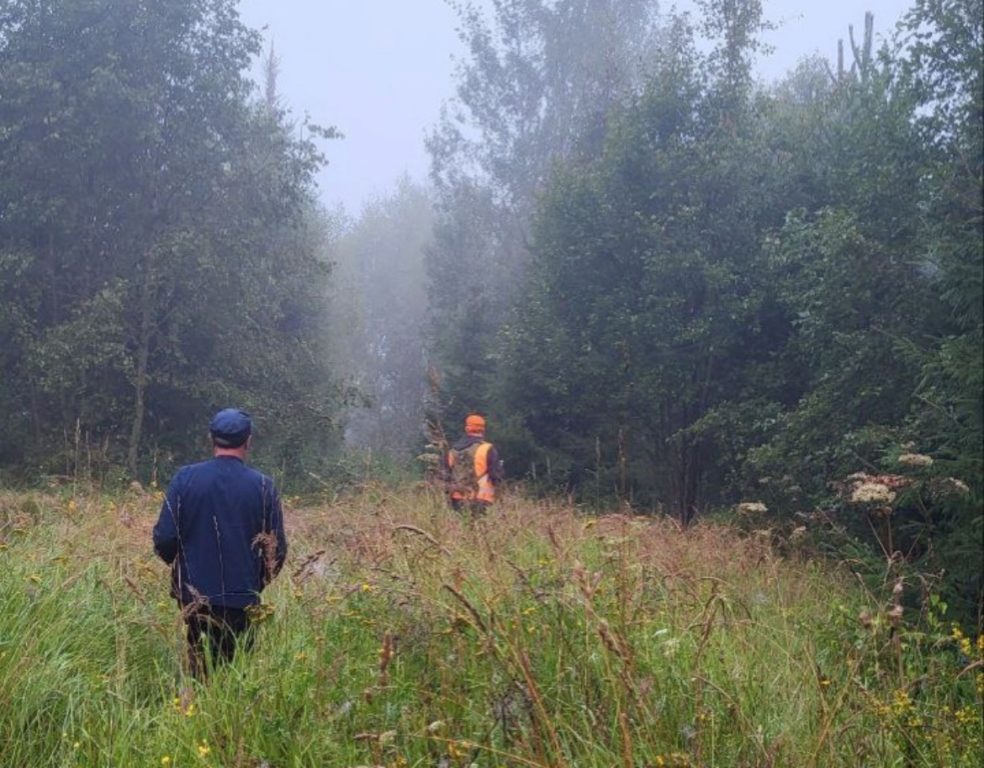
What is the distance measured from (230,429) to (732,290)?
14758mm

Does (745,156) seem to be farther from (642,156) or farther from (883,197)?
(883,197)

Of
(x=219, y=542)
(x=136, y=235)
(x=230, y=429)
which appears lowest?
(x=219, y=542)

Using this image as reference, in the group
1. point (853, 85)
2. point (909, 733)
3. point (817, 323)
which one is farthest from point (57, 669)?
point (853, 85)

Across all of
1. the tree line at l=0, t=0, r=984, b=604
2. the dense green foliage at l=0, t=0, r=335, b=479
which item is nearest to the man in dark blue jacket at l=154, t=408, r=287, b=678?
the tree line at l=0, t=0, r=984, b=604

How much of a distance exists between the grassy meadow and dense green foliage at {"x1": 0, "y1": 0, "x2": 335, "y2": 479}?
17295 millimetres

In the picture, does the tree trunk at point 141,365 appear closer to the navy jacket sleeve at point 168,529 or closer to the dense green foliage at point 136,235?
the dense green foliage at point 136,235

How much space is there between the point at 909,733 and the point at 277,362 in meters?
21.9

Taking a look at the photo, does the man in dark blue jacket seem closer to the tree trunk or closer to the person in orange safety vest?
the person in orange safety vest

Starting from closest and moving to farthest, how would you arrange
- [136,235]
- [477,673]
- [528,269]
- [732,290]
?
[477,673] < [732,290] < [136,235] < [528,269]

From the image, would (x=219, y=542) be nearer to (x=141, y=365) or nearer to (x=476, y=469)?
(x=476, y=469)

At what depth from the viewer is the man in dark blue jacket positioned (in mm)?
4805

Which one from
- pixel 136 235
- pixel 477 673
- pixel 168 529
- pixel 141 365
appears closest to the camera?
pixel 477 673

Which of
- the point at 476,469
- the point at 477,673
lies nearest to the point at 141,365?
the point at 476,469

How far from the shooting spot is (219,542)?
4852 millimetres
